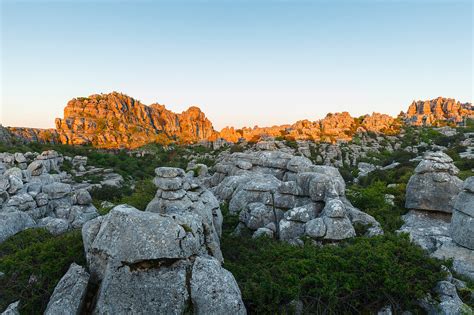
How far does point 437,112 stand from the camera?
104562 millimetres

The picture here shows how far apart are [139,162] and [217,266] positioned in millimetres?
57246

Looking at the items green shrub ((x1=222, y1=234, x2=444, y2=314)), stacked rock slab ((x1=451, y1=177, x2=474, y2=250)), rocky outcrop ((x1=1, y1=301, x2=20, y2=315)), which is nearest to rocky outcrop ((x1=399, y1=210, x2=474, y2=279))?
stacked rock slab ((x1=451, y1=177, x2=474, y2=250))

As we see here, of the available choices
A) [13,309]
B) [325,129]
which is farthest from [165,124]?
[13,309]

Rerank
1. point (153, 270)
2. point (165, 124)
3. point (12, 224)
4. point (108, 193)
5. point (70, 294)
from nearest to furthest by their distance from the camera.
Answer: point (70, 294)
point (153, 270)
point (12, 224)
point (108, 193)
point (165, 124)

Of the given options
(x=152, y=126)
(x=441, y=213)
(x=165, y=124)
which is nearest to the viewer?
(x=441, y=213)

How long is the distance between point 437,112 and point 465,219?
113841 millimetres

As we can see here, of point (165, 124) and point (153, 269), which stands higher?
point (165, 124)

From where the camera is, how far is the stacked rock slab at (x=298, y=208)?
10641mm

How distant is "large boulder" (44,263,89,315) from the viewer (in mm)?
5996

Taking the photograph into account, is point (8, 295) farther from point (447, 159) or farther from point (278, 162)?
point (447, 159)

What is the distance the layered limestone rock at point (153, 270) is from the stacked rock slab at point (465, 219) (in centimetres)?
917

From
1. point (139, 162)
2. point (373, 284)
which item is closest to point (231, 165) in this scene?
point (373, 284)

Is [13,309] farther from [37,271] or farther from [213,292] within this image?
[213,292]

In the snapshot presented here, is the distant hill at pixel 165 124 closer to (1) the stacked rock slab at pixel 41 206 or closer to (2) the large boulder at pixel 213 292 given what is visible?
(1) the stacked rock slab at pixel 41 206
